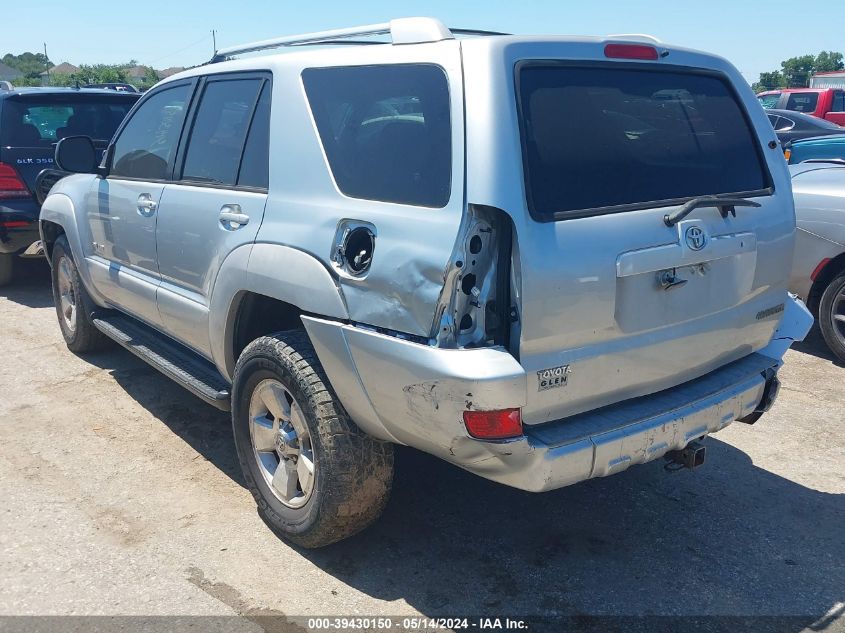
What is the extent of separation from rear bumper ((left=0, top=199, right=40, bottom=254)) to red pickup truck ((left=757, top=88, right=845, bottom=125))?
15.6 m

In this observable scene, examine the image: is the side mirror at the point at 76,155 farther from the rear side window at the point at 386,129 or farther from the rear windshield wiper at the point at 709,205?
the rear windshield wiper at the point at 709,205

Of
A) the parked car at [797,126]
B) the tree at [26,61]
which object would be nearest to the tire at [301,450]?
the parked car at [797,126]

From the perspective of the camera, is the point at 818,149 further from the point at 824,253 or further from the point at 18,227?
the point at 18,227

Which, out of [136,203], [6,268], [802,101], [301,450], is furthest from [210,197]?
[802,101]

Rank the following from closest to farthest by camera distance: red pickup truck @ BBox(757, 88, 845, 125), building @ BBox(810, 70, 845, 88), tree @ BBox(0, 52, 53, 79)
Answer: red pickup truck @ BBox(757, 88, 845, 125)
building @ BBox(810, 70, 845, 88)
tree @ BBox(0, 52, 53, 79)

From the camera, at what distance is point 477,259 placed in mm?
2520

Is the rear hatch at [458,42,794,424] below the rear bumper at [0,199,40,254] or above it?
above

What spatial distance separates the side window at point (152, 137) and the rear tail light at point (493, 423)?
98.7 inches

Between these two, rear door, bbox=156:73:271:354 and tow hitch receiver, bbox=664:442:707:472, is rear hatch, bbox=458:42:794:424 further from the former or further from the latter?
rear door, bbox=156:73:271:354

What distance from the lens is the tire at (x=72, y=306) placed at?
5.39m

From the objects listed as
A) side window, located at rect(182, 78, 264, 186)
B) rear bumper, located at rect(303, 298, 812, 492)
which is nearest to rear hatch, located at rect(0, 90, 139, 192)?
side window, located at rect(182, 78, 264, 186)

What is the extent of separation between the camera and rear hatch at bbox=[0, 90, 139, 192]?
727cm

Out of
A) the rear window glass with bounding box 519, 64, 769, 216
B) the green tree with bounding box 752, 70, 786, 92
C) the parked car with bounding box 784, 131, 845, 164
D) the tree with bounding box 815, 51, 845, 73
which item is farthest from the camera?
the tree with bounding box 815, 51, 845, 73

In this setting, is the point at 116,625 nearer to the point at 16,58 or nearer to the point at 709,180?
the point at 709,180
